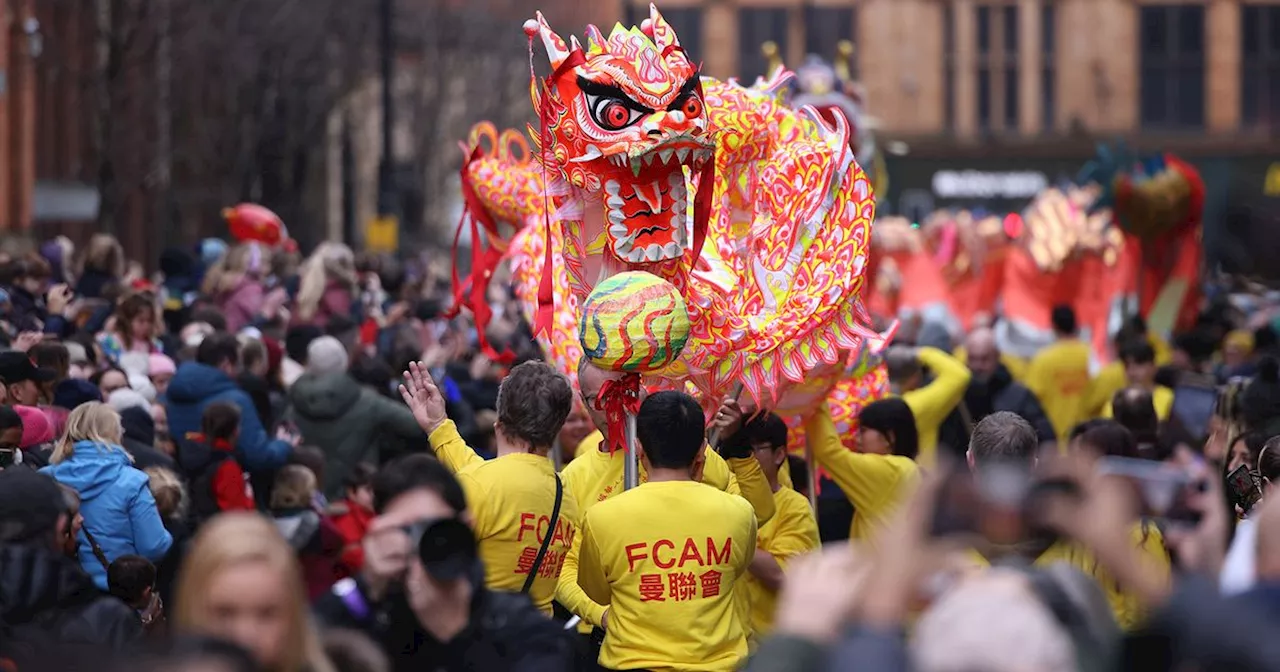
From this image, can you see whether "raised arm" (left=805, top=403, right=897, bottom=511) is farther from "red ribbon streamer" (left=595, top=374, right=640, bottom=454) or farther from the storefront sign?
the storefront sign

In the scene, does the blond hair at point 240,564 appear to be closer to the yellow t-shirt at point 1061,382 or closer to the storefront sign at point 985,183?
the yellow t-shirt at point 1061,382

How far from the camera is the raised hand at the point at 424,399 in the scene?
7.70 meters

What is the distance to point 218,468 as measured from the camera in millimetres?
10820

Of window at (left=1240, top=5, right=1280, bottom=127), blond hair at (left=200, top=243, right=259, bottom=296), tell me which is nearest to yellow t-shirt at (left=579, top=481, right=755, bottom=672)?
blond hair at (left=200, top=243, right=259, bottom=296)

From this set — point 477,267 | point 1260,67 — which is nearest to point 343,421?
point 477,267

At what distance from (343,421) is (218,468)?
170 cm

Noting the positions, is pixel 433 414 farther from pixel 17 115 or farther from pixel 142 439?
pixel 17 115

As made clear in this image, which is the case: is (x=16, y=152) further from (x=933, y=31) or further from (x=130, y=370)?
(x=933, y=31)

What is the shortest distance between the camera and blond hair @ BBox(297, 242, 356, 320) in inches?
423

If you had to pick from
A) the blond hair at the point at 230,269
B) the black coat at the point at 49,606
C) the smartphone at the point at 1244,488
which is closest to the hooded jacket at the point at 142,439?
the black coat at the point at 49,606

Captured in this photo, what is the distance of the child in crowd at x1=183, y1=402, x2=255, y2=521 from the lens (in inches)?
422

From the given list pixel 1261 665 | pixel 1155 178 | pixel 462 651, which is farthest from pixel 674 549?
pixel 1155 178

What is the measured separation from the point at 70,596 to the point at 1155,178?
1472 cm

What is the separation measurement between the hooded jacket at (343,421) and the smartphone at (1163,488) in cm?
770
